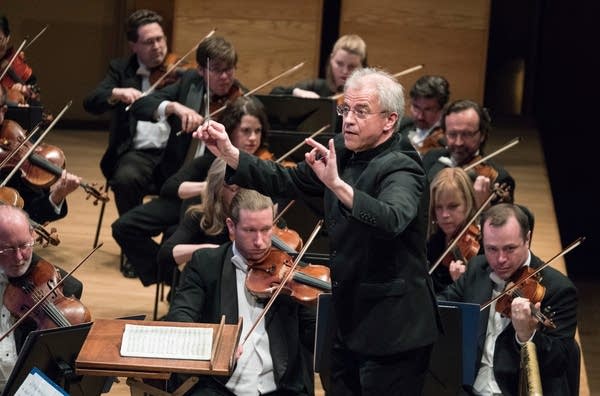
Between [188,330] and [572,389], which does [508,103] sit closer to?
[572,389]

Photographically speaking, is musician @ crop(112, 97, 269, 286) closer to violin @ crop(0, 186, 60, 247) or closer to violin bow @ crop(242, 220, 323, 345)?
violin @ crop(0, 186, 60, 247)

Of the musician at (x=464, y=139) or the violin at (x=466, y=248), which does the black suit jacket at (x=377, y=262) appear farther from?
the musician at (x=464, y=139)

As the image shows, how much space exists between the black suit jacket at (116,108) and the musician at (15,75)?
244 millimetres

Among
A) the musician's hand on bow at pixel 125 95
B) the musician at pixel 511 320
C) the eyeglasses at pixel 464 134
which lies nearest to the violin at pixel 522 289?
the musician at pixel 511 320

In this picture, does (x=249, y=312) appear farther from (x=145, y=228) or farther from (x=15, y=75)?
(x=15, y=75)

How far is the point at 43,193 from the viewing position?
4.38 meters

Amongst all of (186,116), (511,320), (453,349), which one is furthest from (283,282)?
(186,116)

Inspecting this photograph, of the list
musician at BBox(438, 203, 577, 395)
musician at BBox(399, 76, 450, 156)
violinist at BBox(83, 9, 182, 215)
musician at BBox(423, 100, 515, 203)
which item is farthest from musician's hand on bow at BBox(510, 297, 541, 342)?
violinist at BBox(83, 9, 182, 215)

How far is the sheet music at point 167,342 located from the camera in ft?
8.98

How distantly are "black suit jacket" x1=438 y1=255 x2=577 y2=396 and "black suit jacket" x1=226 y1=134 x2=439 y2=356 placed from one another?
0.78 metres

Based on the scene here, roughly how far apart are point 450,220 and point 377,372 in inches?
53.7

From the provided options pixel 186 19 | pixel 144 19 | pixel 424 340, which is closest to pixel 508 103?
pixel 186 19

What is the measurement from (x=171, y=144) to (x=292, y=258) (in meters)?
1.61

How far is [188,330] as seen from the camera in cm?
282
